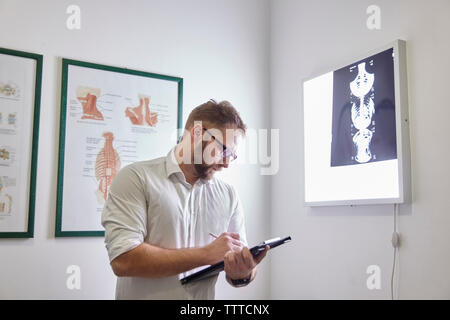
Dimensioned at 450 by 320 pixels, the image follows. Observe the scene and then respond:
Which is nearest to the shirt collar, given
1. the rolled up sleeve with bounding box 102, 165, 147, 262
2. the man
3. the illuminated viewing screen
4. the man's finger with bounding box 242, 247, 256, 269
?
the man

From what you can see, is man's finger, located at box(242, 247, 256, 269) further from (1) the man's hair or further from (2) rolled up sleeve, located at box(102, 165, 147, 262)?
(1) the man's hair

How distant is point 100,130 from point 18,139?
1.28 feet

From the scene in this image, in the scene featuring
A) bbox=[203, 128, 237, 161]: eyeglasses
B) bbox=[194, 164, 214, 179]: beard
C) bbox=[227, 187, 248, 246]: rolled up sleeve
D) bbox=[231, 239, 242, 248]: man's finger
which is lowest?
bbox=[231, 239, 242, 248]: man's finger

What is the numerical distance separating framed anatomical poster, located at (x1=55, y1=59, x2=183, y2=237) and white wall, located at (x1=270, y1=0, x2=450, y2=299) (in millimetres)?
756

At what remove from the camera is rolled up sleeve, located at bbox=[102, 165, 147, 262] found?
1429 millimetres

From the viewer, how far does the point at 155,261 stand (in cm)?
144

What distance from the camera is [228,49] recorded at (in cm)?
283

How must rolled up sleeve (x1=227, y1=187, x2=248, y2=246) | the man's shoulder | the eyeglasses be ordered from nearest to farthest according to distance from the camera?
the man's shoulder, the eyeglasses, rolled up sleeve (x1=227, y1=187, x2=248, y2=246)

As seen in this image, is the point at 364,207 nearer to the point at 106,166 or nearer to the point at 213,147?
the point at 213,147

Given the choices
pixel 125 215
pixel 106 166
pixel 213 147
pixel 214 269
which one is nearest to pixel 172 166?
pixel 213 147

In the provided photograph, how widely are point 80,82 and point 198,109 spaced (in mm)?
917

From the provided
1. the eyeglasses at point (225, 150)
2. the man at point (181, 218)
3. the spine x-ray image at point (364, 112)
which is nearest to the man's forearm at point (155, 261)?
the man at point (181, 218)
